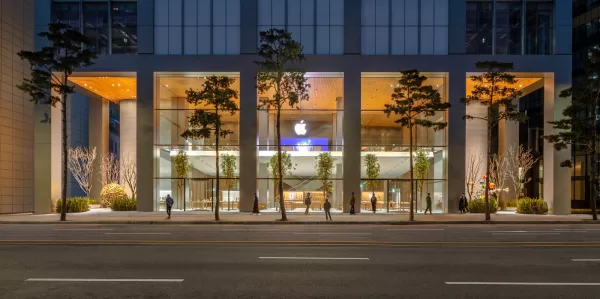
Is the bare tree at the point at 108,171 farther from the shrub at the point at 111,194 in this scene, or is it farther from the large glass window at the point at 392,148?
the large glass window at the point at 392,148

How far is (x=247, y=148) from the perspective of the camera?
37594mm

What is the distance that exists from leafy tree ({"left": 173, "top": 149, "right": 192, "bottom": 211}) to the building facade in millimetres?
237

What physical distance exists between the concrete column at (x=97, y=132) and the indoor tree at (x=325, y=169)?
24.3 meters

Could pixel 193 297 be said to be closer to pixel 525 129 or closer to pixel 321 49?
pixel 321 49

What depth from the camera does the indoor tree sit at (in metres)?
38.4

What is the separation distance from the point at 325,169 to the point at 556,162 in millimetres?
16938

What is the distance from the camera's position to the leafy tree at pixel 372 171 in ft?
125

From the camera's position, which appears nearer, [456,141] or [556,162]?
[556,162]

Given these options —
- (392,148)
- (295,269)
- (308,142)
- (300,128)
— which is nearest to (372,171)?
(392,148)

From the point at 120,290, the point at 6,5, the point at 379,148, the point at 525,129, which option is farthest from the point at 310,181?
the point at 525,129

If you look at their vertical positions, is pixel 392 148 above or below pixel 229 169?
above

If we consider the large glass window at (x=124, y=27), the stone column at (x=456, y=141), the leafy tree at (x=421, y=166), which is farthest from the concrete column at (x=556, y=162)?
the large glass window at (x=124, y=27)

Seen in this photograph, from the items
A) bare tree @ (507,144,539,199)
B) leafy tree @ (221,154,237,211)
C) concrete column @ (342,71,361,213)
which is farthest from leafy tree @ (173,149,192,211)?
bare tree @ (507,144,539,199)

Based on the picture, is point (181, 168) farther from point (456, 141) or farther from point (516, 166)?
point (516, 166)
